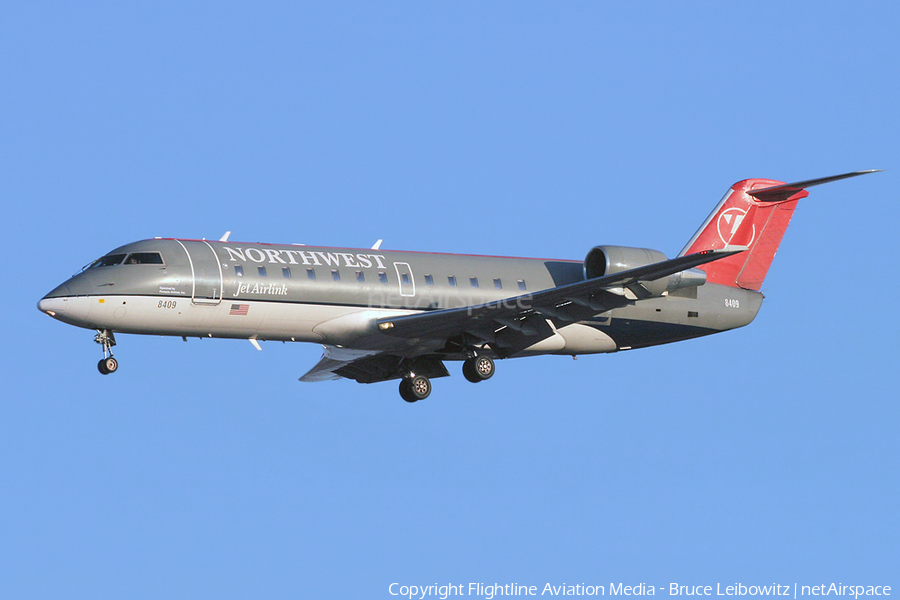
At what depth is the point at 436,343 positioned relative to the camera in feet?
96.7

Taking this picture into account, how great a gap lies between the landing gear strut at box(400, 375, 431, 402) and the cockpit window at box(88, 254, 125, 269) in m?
7.45

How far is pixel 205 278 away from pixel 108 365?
2.78 m

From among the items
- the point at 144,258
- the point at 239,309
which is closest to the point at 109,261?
the point at 144,258

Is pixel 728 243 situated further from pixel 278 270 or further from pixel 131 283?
pixel 131 283

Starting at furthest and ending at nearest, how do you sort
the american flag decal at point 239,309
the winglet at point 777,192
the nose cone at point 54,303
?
the winglet at point 777,192 < the american flag decal at point 239,309 < the nose cone at point 54,303

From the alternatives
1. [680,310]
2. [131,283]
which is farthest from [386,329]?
[680,310]

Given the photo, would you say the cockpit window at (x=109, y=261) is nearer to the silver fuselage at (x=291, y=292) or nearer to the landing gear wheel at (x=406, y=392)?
the silver fuselage at (x=291, y=292)

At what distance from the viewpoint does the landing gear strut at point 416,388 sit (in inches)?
1191

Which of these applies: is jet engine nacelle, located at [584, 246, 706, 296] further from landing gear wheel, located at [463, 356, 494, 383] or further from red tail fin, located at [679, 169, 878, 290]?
landing gear wheel, located at [463, 356, 494, 383]

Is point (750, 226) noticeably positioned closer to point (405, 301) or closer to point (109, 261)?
point (405, 301)

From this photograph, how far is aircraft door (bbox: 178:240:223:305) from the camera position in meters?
27.2

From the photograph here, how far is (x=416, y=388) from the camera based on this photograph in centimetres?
3023

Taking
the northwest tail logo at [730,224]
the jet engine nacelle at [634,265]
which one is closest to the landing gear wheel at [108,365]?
the jet engine nacelle at [634,265]

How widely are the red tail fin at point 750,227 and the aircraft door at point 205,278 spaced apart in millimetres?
12639
